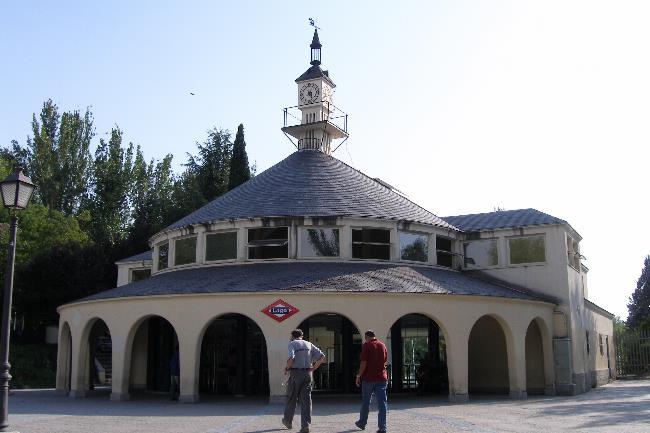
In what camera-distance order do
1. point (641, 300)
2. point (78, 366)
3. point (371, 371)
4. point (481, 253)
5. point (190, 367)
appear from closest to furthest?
1. point (371, 371)
2. point (190, 367)
3. point (78, 366)
4. point (481, 253)
5. point (641, 300)

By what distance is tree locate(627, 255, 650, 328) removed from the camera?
222ft

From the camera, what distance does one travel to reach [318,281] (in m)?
22.6

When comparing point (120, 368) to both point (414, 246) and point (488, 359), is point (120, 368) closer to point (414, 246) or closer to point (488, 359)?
point (414, 246)

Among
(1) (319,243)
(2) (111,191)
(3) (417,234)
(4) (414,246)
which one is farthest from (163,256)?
(2) (111,191)

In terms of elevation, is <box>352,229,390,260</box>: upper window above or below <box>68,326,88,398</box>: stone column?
above

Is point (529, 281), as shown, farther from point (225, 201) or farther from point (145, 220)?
point (145, 220)

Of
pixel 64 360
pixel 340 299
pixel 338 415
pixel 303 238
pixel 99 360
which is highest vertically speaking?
pixel 303 238

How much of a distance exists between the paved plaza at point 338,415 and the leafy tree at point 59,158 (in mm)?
37975

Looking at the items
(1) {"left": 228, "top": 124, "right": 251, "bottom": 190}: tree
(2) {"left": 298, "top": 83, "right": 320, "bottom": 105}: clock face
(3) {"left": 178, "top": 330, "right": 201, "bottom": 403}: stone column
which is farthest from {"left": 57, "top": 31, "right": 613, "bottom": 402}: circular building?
(1) {"left": 228, "top": 124, "right": 251, "bottom": 190}: tree

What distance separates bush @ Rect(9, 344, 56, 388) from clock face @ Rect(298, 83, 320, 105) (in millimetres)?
20352

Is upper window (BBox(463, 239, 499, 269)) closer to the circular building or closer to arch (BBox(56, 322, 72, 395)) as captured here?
the circular building

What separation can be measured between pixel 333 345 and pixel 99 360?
65.3 ft

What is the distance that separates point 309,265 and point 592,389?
13.4 meters

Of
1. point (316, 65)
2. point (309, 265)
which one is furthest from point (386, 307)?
A: point (316, 65)
